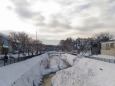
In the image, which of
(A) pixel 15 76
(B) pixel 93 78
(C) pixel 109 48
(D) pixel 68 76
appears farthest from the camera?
(C) pixel 109 48

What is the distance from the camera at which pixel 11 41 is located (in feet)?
370

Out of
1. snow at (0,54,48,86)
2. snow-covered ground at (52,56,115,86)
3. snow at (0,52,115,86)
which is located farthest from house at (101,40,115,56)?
snow at (0,54,48,86)

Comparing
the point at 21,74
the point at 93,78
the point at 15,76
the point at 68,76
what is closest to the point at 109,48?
the point at 68,76

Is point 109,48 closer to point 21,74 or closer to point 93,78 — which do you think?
point 93,78

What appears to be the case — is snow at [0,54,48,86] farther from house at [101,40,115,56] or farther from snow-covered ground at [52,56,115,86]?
house at [101,40,115,56]

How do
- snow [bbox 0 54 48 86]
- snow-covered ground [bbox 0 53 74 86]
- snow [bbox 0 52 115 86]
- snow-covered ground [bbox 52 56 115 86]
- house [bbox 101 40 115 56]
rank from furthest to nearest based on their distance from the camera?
house [bbox 101 40 115 56] → snow-covered ground [bbox 52 56 115 86] → snow [bbox 0 52 115 86] → snow-covered ground [bbox 0 53 74 86] → snow [bbox 0 54 48 86]

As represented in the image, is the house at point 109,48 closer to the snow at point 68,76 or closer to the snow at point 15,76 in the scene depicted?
the snow at point 68,76

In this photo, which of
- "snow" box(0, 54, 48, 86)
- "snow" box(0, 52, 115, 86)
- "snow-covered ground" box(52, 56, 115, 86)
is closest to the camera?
"snow" box(0, 54, 48, 86)

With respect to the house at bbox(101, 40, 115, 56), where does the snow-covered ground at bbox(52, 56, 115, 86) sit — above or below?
below

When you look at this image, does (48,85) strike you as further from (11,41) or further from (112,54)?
(11,41)

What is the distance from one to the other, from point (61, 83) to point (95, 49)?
57401 mm

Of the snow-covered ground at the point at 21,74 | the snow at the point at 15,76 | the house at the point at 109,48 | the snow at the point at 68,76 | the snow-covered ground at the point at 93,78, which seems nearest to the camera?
the snow at the point at 15,76

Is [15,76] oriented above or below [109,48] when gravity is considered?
below

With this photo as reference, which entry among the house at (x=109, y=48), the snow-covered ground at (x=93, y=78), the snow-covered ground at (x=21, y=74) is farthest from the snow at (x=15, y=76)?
the house at (x=109, y=48)
